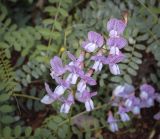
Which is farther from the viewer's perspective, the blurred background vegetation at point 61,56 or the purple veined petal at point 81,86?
the blurred background vegetation at point 61,56

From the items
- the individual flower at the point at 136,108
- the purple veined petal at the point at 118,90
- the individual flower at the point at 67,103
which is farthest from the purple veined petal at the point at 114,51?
the individual flower at the point at 136,108

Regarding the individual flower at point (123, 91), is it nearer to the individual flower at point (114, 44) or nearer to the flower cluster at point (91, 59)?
the flower cluster at point (91, 59)

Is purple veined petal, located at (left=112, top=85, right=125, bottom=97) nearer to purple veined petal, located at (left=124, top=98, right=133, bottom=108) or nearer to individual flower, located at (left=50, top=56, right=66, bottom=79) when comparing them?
purple veined petal, located at (left=124, top=98, right=133, bottom=108)

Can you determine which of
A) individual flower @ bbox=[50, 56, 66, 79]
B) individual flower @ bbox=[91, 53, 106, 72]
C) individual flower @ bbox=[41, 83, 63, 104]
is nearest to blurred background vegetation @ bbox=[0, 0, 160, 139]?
individual flower @ bbox=[41, 83, 63, 104]

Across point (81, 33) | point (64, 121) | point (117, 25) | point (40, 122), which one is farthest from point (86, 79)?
point (40, 122)

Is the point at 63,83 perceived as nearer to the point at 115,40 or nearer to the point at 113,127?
the point at 115,40

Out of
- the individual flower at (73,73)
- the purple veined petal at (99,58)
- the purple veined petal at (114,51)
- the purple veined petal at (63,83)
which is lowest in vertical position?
the purple veined petal at (63,83)
